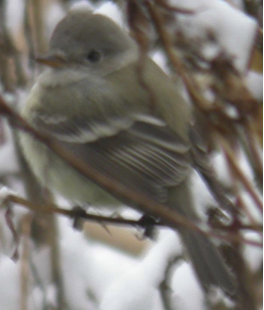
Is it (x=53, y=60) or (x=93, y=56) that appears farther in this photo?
(x=93, y=56)

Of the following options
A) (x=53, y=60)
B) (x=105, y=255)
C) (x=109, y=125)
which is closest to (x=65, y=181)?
(x=109, y=125)

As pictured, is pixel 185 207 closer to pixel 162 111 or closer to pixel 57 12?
pixel 162 111

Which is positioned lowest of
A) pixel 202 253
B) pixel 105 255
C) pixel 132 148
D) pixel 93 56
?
pixel 105 255

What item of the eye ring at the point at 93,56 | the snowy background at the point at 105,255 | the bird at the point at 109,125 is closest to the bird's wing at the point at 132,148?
the bird at the point at 109,125

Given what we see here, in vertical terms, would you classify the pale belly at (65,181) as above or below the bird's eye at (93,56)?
below

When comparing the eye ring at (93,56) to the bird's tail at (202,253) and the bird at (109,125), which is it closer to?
the bird at (109,125)

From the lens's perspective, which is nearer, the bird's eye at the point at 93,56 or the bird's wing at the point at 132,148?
the bird's wing at the point at 132,148

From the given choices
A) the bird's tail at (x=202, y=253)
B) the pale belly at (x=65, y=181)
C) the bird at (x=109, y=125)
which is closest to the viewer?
the bird's tail at (x=202, y=253)

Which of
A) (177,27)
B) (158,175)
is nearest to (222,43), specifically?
(177,27)

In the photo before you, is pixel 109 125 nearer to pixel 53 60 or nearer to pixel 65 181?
pixel 65 181
